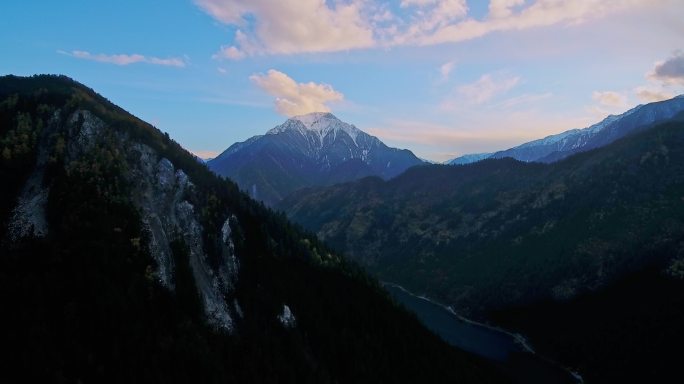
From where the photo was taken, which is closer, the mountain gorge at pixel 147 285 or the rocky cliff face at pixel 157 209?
the mountain gorge at pixel 147 285

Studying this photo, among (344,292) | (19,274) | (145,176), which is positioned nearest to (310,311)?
(344,292)

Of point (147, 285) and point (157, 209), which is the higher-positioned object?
point (157, 209)

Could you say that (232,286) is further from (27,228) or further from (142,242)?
(27,228)

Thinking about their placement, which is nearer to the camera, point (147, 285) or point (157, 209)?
point (147, 285)

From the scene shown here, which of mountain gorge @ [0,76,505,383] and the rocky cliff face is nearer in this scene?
mountain gorge @ [0,76,505,383]
